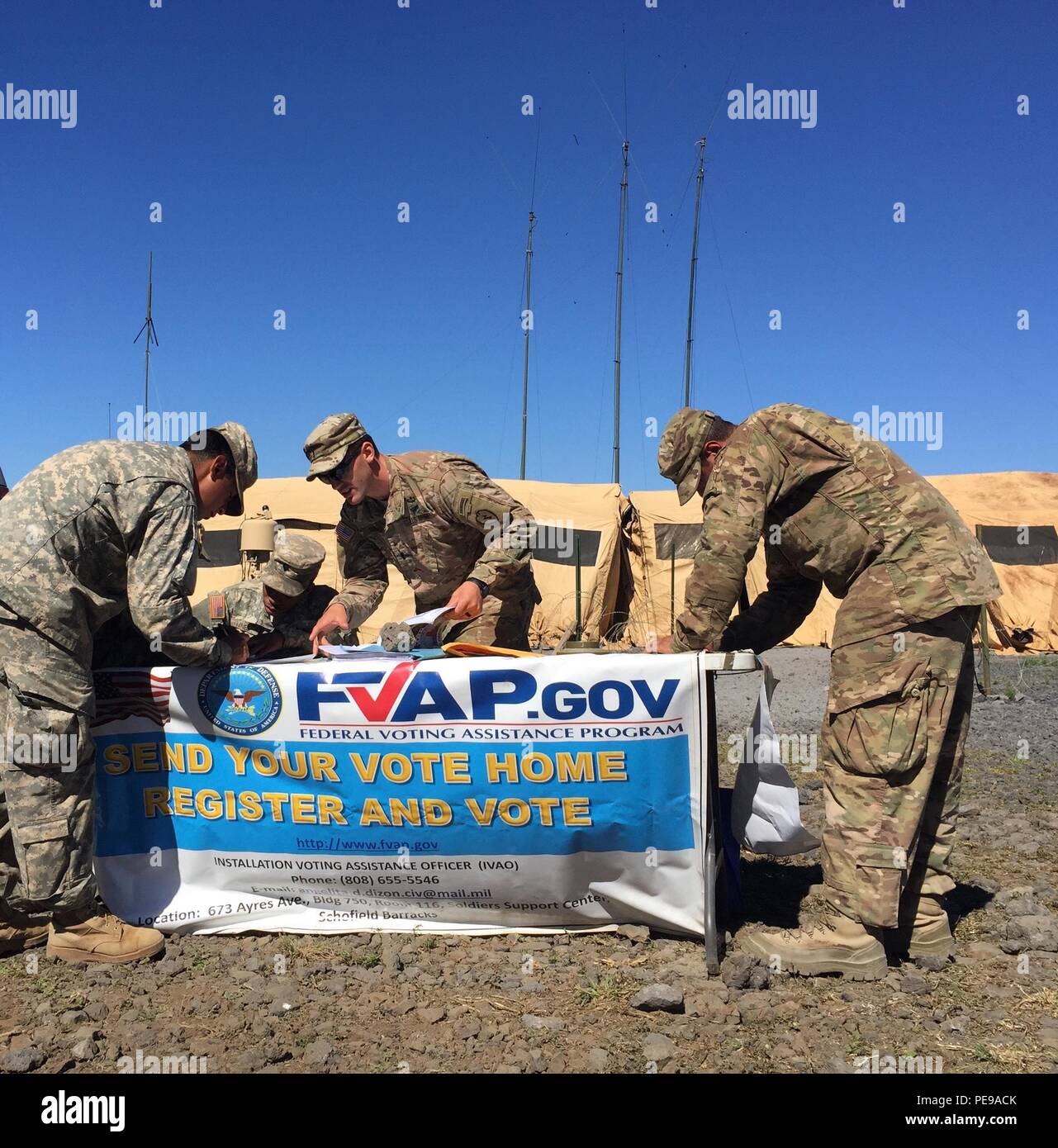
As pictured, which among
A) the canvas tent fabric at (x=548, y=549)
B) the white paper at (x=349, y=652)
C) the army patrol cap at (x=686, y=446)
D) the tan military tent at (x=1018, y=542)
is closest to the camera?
the army patrol cap at (x=686, y=446)

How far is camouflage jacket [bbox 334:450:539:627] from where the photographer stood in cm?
388

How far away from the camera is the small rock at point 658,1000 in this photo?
2623mm

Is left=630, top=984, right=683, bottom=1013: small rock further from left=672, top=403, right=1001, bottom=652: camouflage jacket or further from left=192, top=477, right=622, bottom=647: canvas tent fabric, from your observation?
left=192, top=477, right=622, bottom=647: canvas tent fabric

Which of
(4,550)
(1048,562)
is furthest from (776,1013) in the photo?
(1048,562)

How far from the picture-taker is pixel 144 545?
294 centimetres

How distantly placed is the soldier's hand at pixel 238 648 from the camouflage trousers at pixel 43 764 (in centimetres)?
48

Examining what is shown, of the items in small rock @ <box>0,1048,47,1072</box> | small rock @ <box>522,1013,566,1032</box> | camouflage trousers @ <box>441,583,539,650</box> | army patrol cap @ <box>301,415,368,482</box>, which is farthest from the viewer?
camouflage trousers @ <box>441,583,539,650</box>

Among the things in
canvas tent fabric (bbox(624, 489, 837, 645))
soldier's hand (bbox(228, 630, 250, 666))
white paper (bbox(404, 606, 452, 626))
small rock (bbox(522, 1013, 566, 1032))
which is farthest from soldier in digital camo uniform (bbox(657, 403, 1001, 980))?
canvas tent fabric (bbox(624, 489, 837, 645))

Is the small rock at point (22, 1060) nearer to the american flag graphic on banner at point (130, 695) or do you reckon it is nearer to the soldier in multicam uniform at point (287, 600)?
the american flag graphic on banner at point (130, 695)

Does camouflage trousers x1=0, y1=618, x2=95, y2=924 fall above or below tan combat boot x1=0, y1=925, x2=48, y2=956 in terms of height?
above

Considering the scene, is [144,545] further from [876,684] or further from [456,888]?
[876,684]

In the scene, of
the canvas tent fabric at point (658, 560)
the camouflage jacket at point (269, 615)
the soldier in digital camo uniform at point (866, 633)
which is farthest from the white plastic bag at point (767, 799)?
the canvas tent fabric at point (658, 560)

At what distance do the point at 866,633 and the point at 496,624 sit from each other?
65.2 inches

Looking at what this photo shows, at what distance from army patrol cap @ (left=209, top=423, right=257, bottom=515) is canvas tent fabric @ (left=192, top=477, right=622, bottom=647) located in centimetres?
924
